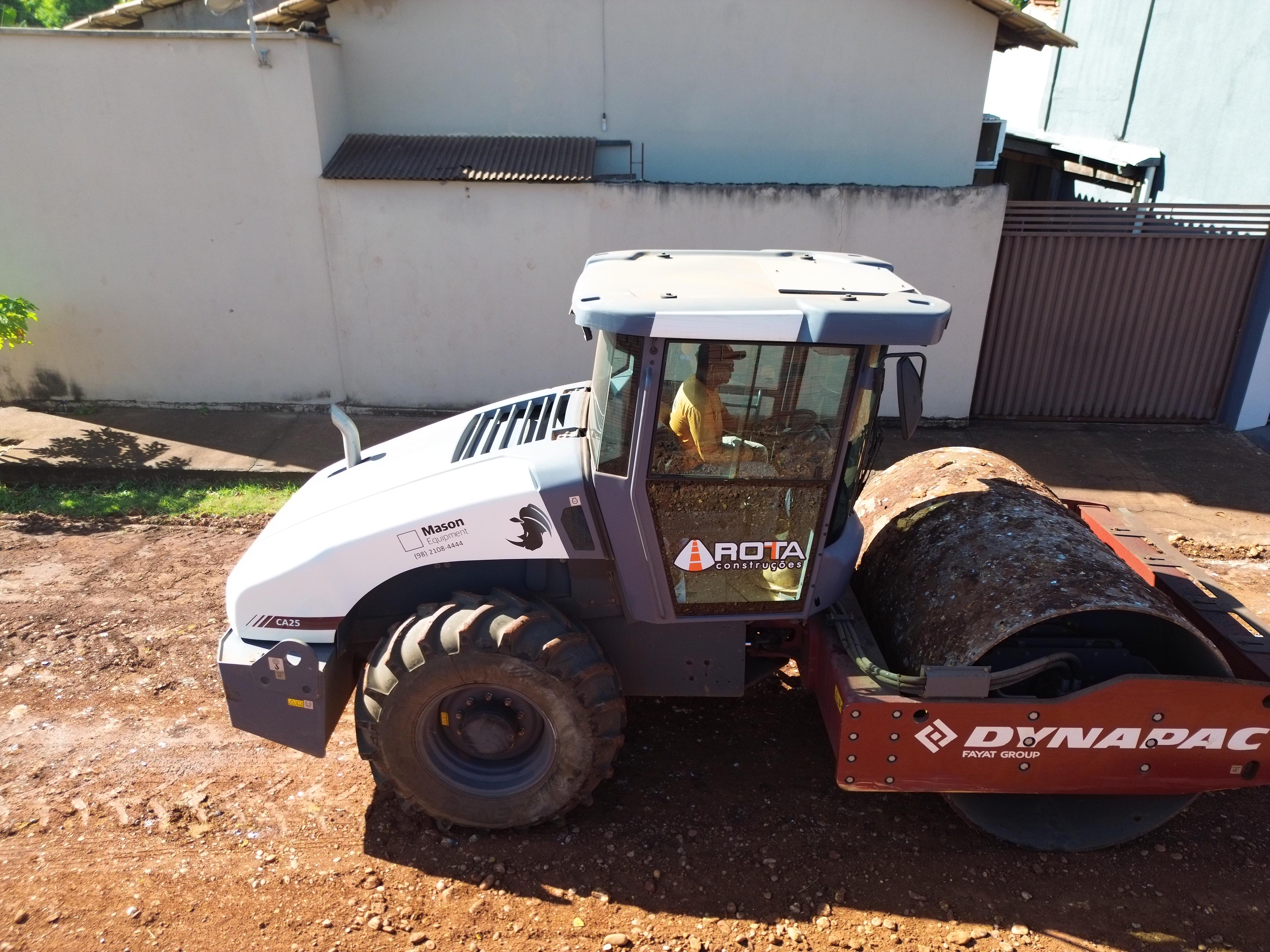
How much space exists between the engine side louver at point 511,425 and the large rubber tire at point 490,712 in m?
0.69

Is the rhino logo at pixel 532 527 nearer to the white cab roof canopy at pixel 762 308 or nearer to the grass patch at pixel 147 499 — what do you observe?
the white cab roof canopy at pixel 762 308

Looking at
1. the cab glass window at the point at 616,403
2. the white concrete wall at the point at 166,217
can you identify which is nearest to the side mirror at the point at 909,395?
the cab glass window at the point at 616,403

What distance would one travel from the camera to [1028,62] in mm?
17891

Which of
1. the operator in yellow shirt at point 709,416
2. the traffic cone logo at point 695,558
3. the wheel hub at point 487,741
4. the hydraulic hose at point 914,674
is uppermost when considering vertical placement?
the operator in yellow shirt at point 709,416

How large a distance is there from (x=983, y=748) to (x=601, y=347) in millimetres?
2284

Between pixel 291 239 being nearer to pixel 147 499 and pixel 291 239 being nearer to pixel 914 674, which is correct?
pixel 147 499

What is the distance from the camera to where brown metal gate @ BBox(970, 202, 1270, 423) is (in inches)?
344

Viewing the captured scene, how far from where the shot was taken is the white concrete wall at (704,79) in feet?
28.2

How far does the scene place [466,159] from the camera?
870cm

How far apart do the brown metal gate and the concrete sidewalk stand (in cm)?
29

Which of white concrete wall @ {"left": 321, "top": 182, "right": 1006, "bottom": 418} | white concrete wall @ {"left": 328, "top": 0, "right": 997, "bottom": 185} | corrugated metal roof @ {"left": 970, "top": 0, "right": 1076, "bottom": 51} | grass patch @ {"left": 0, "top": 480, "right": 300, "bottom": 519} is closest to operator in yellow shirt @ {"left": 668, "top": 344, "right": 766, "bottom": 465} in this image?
grass patch @ {"left": 0, "top": 480, "right": 300, "bottom": 519}

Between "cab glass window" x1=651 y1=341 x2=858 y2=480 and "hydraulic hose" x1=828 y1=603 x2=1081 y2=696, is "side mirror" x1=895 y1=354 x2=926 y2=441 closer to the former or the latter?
"cab glass window" x1=651 y1=341 x2=858 y2=480

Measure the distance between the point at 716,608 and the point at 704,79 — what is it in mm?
6644

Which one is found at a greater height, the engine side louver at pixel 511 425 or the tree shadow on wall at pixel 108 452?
the engine side louver at pixel 511 425
